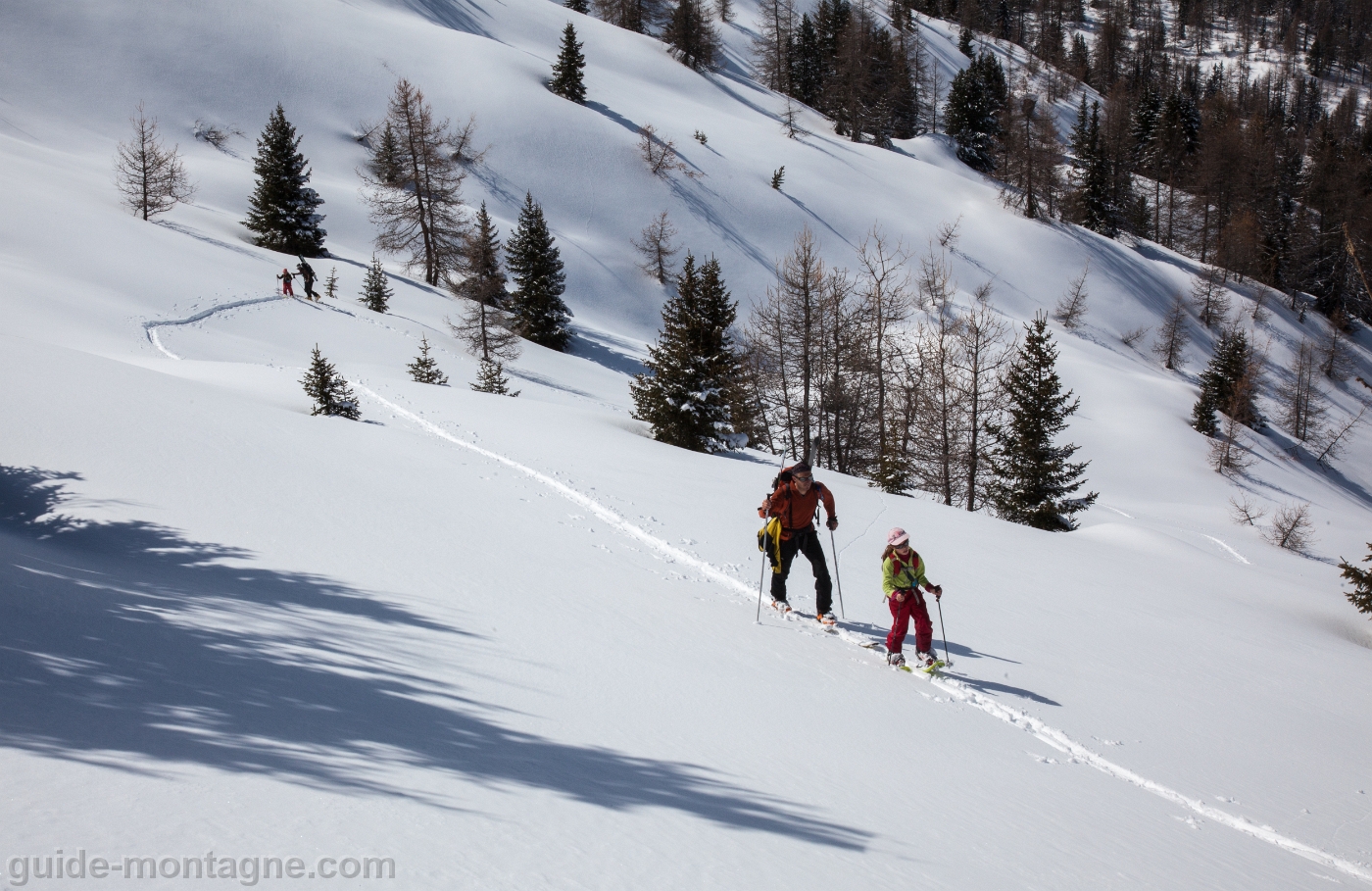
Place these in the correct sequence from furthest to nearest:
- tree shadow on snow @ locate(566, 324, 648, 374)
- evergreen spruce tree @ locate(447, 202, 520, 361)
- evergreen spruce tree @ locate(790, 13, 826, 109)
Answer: evergreen spruce tree @ locate(790, 13, 826, 109)
tree shadow on snow @ locate(566, 324, 648, 374)
evergreen spruce tree @ locate(447, 202, 520, 361)

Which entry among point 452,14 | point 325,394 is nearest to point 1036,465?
point 325,394

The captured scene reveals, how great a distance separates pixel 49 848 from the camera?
2.35 m

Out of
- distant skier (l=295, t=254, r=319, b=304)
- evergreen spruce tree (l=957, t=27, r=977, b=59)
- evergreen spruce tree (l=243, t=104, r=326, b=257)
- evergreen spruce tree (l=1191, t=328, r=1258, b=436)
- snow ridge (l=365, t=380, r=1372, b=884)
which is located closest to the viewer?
snow ridge (l=365, t=380, r=1372, b=884)

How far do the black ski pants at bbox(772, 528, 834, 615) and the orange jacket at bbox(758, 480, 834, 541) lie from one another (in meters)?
0.09

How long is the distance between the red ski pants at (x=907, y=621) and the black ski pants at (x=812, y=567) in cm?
87

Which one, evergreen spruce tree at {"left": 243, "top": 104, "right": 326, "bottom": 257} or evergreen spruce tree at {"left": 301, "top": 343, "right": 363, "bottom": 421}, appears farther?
evergreen spruce tree at {"left": 243, "top": 104, "right": 326, "bottom": 257}

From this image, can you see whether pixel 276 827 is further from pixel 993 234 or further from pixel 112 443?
pixel 993 234

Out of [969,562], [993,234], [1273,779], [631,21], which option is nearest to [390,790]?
[1273,779]

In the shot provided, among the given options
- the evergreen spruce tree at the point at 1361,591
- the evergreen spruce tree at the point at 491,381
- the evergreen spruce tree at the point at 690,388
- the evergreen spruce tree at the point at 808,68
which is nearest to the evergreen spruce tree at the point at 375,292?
the evergreen spruce tree at the point at 491,381

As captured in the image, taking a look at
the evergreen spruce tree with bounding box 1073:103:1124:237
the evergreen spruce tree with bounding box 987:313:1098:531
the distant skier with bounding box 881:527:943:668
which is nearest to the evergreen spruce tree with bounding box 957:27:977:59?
the evergreen spruce tree with bounding box 1073:103:1124:237

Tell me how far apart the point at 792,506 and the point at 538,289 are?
105ft

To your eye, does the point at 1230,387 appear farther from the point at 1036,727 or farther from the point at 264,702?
the point at 264,702

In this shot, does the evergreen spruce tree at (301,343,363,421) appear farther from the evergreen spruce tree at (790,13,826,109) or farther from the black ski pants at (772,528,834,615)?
the evergreen spruce tree at (790,13,826,109)

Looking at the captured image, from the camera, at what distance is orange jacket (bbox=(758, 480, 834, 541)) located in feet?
28.7
